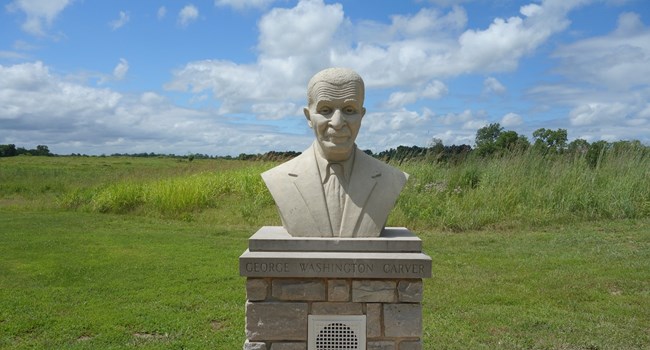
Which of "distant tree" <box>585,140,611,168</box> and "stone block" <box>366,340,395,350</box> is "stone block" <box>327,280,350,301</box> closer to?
"stone block" <box>366,340,395,350</box>

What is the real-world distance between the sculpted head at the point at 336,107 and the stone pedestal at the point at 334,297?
73 centimetres

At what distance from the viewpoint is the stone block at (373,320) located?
3555mm

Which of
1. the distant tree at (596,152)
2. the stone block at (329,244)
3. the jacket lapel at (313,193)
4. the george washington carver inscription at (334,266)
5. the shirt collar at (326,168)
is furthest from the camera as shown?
the distant tree at (596,152)

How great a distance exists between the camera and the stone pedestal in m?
3.50

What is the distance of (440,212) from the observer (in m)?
10.6

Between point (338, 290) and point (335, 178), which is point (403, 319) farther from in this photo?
point (335, 178)

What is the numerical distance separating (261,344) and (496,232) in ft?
24.0

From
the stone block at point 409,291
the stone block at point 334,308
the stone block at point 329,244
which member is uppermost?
the stone block at point 329,244

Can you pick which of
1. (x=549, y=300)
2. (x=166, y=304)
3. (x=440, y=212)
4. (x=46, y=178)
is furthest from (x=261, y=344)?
(x=46, y=178)

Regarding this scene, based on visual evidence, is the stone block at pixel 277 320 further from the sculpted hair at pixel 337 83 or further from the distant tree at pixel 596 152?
the distant tree at pixel 596 152

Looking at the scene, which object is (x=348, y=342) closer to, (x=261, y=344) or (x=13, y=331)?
(x=261, y=344)

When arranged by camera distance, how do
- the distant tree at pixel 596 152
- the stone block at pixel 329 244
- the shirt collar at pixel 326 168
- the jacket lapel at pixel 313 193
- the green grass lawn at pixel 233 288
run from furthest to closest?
1. the distant tree at pixel 596 152
2. the green grass lawn at pixel 233 288
3. the shirt collar at pixel 326 168
4. the jacket lapel at pixel 313 193
5. the stone block at pixel 329 244

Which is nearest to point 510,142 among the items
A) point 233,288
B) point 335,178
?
point 233,288

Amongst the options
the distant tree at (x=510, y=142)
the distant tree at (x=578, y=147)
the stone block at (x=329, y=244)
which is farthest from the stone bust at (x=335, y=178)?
the distant tree at (x=578, y=147)
